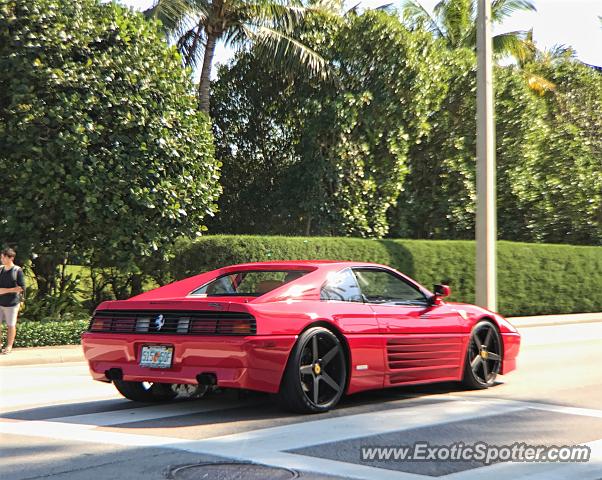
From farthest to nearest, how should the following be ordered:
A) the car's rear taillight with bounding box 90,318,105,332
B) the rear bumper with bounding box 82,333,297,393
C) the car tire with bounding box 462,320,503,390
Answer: the car tire with bounding box 462,320,503,390
the car's rear taillight with bounding box 90,318,105,332
the rear bumper with bounding box 82,333,297,393

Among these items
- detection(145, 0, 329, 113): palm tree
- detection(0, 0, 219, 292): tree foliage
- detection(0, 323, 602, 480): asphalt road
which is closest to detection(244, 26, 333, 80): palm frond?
detection(145, 0, 329, 113): palm tree

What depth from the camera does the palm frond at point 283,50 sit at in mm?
24781

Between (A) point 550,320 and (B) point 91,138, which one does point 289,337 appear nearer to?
(B) point 91,138

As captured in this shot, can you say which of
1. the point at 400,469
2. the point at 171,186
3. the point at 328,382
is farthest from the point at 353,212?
the point at 400,469

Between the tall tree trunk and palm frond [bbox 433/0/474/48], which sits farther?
palm frond [bbox 433/0/474/48]

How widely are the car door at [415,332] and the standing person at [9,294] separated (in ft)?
23.2

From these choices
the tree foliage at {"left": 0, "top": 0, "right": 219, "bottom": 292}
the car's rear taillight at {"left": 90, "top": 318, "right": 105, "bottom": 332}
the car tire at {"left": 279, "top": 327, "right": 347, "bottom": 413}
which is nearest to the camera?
the car tire at {"left": 279, "top": 327, "right": 347, "bottom": 413}

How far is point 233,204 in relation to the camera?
97.3ft

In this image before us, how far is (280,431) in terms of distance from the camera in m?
7.15

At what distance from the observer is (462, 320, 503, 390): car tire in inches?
376

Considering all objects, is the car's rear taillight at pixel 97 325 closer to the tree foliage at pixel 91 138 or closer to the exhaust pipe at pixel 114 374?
the exhaust pipe at pixel 114 374

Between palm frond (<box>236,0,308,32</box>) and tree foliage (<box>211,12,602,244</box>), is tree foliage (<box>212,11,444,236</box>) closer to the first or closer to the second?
tree foliage (<box>211,12,602,244</box>)

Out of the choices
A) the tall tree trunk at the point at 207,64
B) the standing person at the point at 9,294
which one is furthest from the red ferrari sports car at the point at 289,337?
the tall tree trunk at the point at 207,64

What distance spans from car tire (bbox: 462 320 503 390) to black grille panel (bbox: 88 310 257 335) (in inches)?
116
